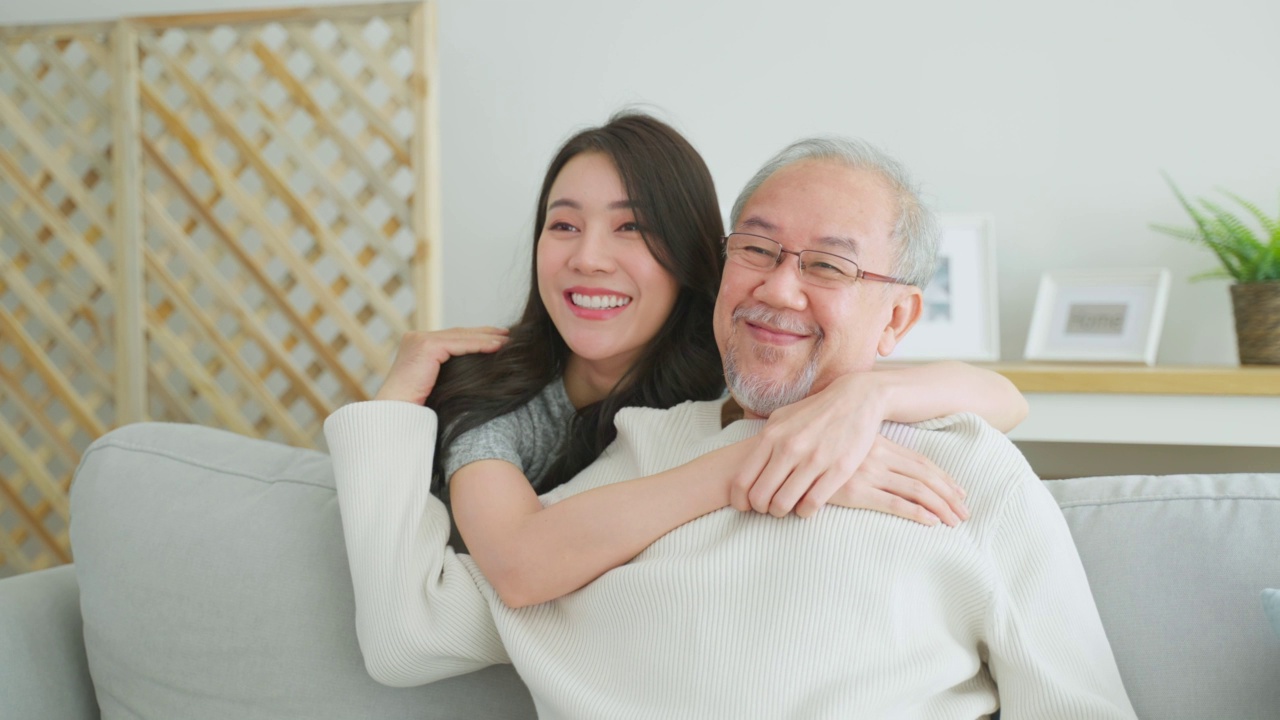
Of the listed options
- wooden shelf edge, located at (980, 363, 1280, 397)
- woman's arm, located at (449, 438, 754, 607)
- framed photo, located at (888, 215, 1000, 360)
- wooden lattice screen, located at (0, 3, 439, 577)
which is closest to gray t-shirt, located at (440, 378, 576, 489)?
woman's arm, located at (449, 438, 754, 607)

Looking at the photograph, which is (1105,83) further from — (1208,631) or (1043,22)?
(1208,631)

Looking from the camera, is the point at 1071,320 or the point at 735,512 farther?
the point at 1071,320

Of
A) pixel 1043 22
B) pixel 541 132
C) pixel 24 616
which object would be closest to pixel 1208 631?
pixel 24 616

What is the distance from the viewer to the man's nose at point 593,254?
1.24 meters

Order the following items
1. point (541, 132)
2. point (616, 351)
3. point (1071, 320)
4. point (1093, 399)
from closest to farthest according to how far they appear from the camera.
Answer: point (616, 351) < point (1093, 399) < point (1071, 320) < point (541, 132)

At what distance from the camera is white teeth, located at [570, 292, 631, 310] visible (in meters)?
1.26

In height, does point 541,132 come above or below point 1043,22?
below

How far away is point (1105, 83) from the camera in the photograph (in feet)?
7.55

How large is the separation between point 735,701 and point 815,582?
128mm

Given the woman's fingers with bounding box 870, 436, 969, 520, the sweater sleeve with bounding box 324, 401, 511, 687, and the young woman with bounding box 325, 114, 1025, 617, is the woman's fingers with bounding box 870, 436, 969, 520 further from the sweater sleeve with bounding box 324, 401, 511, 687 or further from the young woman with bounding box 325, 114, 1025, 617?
the sweater sleeve with bounding box 324, 401, 511, 687

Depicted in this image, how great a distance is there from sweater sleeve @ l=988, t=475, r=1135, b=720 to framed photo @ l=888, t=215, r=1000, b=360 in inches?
54.1

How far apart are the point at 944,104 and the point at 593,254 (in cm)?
147

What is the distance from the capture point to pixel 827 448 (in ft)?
3.06

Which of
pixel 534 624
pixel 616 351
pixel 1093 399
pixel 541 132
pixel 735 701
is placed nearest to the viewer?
pixel 735 701
